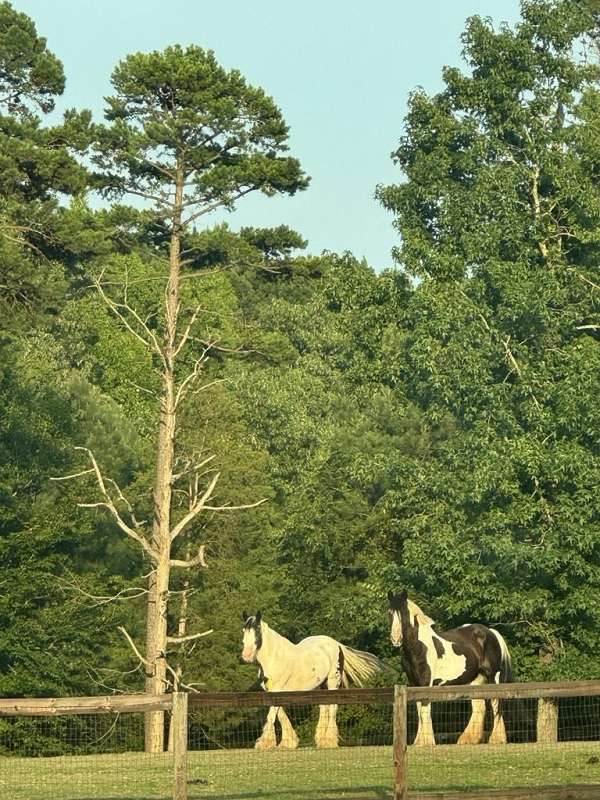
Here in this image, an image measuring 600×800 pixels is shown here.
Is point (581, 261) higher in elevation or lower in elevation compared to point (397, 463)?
higher

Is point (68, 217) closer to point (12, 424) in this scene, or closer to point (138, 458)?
point (12, 424)

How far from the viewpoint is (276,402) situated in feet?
235

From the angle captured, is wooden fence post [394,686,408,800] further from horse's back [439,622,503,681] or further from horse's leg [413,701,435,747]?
horse's back [439,622,503,681]

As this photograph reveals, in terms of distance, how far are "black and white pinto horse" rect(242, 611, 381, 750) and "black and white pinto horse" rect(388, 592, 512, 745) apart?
1.30 metres

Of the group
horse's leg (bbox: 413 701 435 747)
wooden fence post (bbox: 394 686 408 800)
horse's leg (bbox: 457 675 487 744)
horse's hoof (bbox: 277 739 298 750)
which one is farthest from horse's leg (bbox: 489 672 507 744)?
wooden fence post (bbox: 394 686 408 800)

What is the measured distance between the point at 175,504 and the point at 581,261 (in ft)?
47.3

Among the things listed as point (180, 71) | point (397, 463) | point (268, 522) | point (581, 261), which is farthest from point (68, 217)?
point (268, 522)

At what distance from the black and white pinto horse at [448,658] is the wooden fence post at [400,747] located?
882 centimetres

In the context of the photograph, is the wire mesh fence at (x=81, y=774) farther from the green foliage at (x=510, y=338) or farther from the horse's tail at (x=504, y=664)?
the green foliage at (x=510, y=338)

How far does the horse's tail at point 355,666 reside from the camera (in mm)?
27016

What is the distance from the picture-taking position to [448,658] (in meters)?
26.1

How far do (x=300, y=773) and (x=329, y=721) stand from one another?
18.7 feet

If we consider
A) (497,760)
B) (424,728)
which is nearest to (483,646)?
(424,728)

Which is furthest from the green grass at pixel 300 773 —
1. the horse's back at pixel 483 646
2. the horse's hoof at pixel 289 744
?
the horse's back at pixel 483 646
